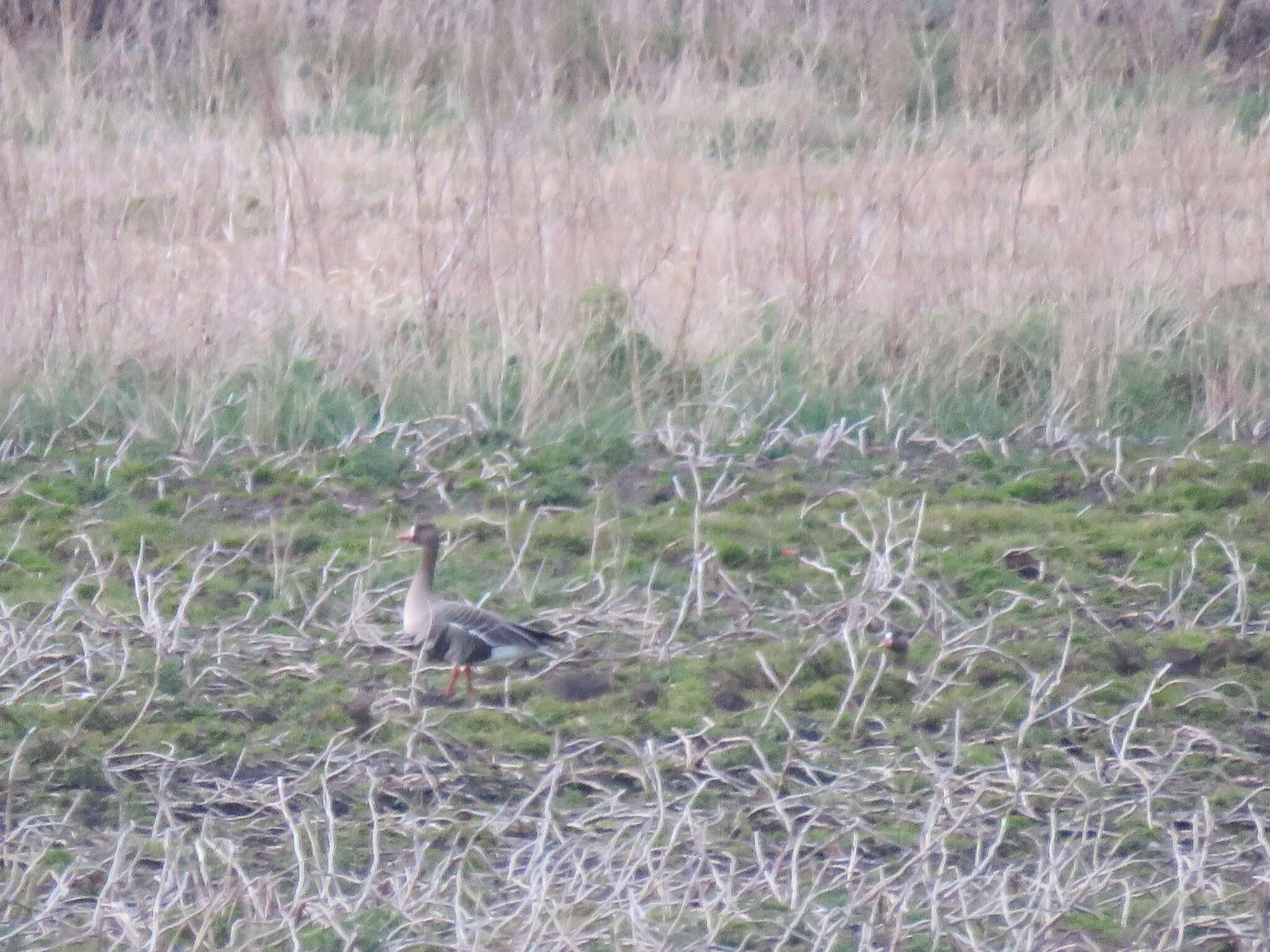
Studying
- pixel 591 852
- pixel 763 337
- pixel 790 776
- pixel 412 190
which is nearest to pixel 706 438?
pixel 763 337

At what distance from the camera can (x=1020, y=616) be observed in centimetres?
429

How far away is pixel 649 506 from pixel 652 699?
1.39 meters

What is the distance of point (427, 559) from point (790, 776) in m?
1.11

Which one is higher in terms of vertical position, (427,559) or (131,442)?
(427,559)

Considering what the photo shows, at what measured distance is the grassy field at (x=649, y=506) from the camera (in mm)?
2967

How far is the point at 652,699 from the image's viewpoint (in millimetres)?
3803

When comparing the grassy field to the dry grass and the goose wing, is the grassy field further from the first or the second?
the goose wing

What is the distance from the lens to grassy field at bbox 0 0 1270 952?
297 cm

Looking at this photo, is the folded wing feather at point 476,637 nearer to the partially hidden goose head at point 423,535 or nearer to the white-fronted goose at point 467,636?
the white-fronted goose at point 467,636

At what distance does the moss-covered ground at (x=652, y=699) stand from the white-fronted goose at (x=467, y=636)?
0.09 metres

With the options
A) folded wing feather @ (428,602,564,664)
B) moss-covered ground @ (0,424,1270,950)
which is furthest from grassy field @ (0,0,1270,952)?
folded wing feather @ (428,602,564,664)

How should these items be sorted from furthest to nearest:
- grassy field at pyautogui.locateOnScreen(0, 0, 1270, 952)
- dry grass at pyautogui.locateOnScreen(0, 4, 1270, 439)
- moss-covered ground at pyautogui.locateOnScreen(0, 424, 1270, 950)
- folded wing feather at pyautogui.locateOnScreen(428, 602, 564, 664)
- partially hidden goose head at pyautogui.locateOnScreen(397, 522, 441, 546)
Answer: dry grass at pyautogui.locateOnScreen(0, 4, 1270, 439) → partially hidden goose head at pyautogui.locateOnScreen(397, 522, 441, 546) → folded wing feather at pyautogui.locateOnScreen(428, 602, 564, 664) → grassy field at pyautogui.locateOnScreen(0, 0, 1270, 952) → moss-covered ground at pyautogui.locateOnScreen(0, 424, 1270, 950)

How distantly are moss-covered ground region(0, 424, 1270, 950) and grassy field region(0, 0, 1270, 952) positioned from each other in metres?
0.02

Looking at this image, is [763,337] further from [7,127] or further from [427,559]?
[7,127]
